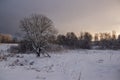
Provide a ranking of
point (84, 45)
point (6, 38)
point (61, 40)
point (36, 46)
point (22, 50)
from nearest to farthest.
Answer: point (36, 46) → point (22, 50) → point (84, 45) → point (61, 40) → point (6, 38)

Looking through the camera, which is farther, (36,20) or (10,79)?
(36,20)

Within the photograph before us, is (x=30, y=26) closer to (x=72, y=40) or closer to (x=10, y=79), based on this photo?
(x=10, y=79)

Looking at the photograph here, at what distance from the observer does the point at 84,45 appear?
223 ft

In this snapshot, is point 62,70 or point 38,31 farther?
point 38,31

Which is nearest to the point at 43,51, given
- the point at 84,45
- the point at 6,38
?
the point at 84,45

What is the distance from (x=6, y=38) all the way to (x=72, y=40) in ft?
145

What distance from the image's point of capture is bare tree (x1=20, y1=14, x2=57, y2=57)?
2680cm

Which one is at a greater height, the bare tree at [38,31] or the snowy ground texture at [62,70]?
the bare tree at [38,31]

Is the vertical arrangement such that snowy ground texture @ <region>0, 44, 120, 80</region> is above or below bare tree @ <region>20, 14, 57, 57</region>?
below

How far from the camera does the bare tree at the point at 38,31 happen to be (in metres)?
26.8

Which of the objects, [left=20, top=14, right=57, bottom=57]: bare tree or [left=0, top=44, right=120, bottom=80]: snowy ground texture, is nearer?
[left=0, top=44, right=120, bottom=80]: snowy ground texture

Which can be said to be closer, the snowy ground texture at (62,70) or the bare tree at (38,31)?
the snowy ground texture at (62,70)

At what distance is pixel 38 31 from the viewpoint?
27.1 meters

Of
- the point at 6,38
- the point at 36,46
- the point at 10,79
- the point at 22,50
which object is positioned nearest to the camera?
the point at 10,79
